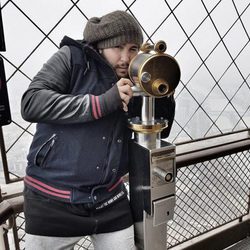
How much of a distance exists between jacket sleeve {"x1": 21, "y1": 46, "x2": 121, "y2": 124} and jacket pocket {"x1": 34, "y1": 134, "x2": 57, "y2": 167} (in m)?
0.07

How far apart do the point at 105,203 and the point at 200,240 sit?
3.04 ft

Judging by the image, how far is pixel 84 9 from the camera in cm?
92

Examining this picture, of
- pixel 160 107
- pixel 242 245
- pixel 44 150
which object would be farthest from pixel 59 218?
pixel 242 245

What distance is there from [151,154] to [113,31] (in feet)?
1.06

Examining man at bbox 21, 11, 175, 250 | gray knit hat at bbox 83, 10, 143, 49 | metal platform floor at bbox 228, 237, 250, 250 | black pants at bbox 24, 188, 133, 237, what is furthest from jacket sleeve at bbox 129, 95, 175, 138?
metal platform floor at bbox 228, 237, 250, 250

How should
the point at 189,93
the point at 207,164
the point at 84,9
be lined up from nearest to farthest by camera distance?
the point at 84,9 < the point at 189,93 < the point at 207,164

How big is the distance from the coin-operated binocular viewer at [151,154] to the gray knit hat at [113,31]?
0.11m

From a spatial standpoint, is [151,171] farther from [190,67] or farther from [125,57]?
[190,67]

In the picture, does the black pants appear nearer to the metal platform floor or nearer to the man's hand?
the man's hand

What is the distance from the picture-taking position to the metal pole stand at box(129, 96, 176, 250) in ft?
2.27

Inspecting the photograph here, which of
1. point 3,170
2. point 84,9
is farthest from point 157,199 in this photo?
point 84,9

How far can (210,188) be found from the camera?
4.91 ft

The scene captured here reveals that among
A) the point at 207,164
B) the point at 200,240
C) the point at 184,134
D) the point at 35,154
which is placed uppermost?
the point at 35,154

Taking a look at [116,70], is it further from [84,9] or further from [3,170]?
[3,170]
